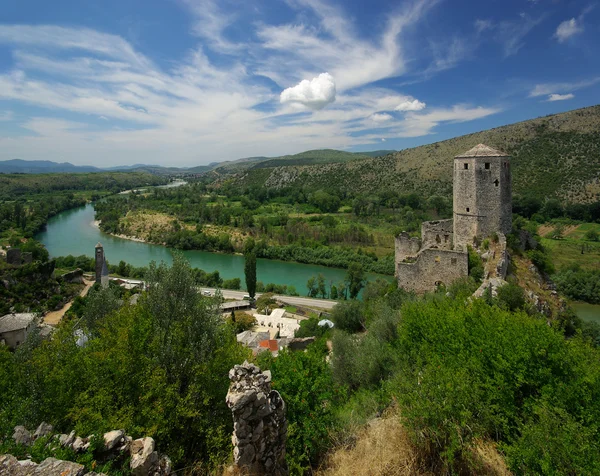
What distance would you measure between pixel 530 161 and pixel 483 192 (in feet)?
199

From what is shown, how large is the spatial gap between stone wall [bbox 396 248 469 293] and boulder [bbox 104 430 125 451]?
48.9 ft

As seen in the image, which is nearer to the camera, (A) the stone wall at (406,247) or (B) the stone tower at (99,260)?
(A) the stone wall at (406,247)

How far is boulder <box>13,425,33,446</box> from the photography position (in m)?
5.48

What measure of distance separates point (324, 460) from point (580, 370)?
478 centimetres

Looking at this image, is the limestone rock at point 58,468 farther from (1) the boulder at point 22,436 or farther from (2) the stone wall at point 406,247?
(2) the stone wall at point 406,247

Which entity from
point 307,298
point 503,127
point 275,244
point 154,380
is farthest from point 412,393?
point 503,127

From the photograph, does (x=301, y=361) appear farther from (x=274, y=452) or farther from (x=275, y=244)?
(x=275, y=244)

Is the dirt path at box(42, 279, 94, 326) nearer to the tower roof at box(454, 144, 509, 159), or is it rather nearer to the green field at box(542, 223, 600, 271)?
the tower roof at box(454, 144, 509, 159)

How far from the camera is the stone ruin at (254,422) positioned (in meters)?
5.19

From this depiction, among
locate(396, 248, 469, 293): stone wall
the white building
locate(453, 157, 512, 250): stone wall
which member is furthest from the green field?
locate(396, 248, 469, 293): stone wall

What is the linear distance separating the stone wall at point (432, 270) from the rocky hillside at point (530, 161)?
5373 cm

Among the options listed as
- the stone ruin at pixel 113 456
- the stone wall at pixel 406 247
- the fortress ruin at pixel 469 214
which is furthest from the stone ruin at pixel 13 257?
the stone ruin at pixel 113 456

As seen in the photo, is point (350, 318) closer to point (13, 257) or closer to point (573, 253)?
point (13, 257)

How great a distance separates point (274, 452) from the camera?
554 cm
